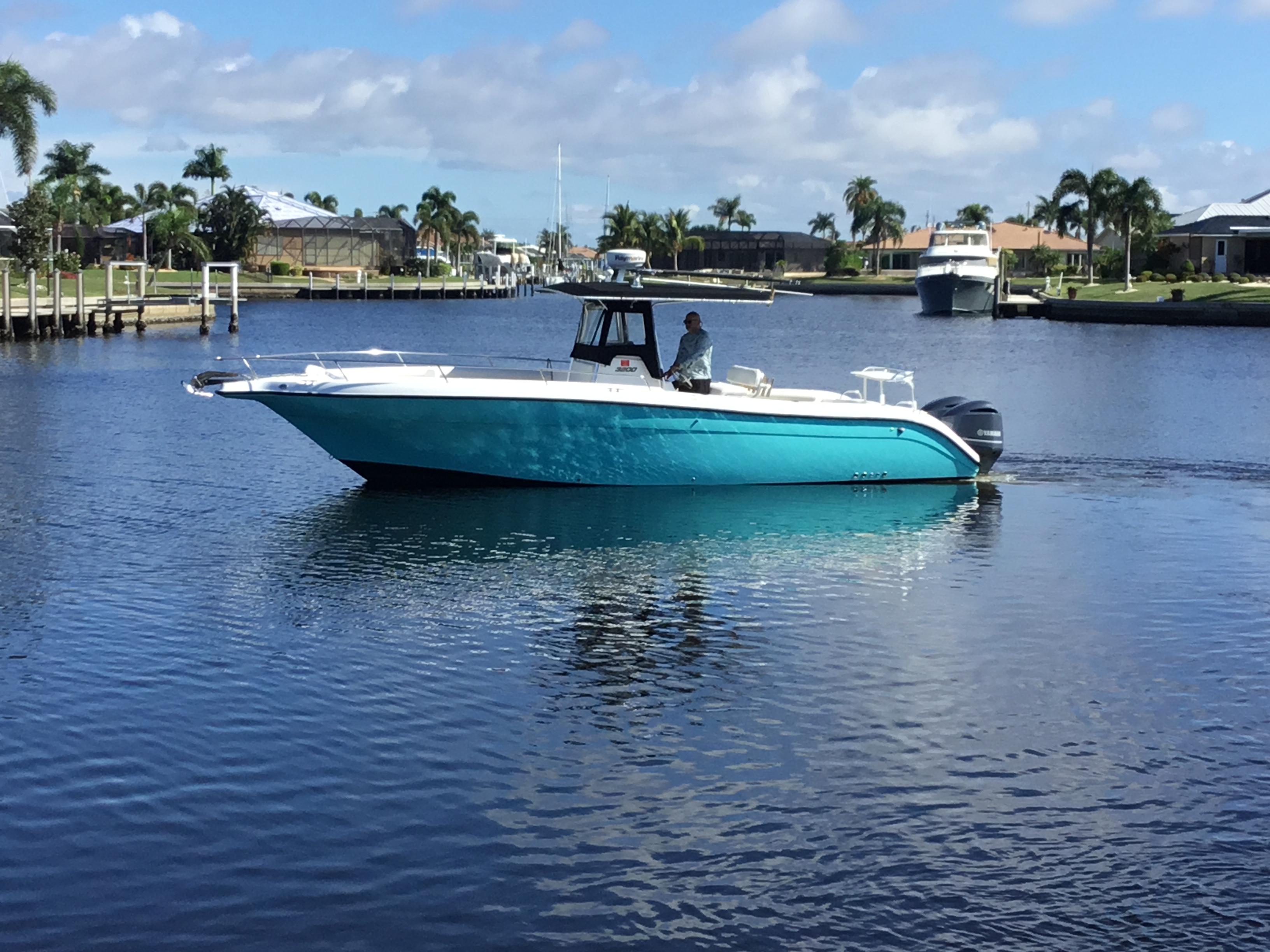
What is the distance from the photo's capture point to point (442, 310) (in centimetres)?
11225

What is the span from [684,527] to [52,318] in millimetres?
43035

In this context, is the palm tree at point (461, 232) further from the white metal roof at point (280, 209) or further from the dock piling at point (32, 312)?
the dock piling at point (32, 312)

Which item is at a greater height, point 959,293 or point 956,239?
point 956,239

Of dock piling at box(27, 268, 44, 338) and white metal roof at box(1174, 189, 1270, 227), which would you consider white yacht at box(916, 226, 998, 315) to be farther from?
dock piling at box(27, 268, 44, 338)

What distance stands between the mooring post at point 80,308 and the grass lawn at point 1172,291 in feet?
205

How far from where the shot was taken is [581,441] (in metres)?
21.7

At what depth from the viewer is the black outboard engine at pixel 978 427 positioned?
24484 millimetres

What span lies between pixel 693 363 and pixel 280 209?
130 meters

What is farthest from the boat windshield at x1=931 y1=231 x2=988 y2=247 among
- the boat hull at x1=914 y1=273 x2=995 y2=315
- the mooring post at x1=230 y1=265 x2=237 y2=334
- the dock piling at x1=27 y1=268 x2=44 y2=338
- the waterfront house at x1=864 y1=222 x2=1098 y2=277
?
the dock piling at x1=27 y1=268 x2=44 y2=338

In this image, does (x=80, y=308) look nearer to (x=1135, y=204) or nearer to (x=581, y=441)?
(x=581, y=441)

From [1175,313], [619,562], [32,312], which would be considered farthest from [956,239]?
[619,562]

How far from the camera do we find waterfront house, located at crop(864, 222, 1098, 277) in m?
160

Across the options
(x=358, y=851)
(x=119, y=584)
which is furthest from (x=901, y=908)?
(x=119, y=584)


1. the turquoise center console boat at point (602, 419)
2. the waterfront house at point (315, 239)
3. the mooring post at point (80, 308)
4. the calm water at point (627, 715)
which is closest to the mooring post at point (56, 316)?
the mooring post at point (80, 308)
